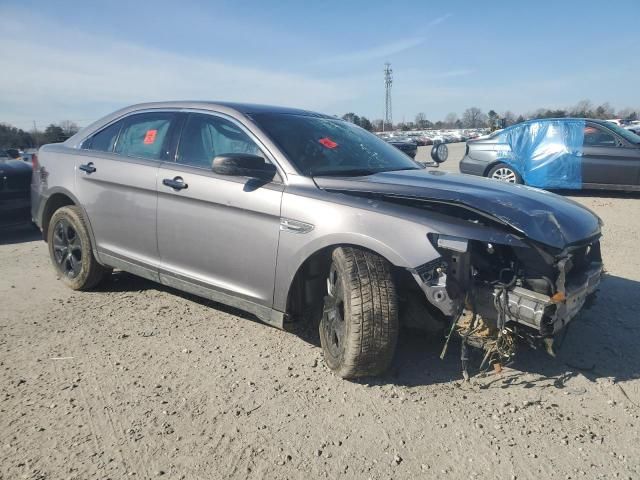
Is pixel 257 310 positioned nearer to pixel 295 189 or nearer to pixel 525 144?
pixel 295 189

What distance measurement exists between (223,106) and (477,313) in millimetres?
2355

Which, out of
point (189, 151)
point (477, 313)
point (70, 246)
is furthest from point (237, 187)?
point (70, 246)

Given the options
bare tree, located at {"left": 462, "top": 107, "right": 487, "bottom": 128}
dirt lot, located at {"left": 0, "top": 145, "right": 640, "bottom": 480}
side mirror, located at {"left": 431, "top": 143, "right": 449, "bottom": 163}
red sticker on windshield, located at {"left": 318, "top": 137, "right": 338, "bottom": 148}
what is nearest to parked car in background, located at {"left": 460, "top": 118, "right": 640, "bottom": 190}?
side mirror, located at {"left": 431, "top": 143, "right": 449, "bottom": 163}

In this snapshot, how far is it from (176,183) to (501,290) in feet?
7.66

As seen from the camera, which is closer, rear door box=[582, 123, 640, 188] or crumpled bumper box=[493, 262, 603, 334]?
crumpled bumper box=[493, 262, 603, 334]

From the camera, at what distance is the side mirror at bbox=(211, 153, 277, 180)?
10.3 ft

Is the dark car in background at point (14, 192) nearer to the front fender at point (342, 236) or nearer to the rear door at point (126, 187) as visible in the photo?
the rear door at point (126, 187)

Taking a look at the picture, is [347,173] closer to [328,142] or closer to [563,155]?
[328,142]

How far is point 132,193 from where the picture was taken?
394 cm

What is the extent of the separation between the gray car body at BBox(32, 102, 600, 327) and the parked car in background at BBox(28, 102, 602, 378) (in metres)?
0.01

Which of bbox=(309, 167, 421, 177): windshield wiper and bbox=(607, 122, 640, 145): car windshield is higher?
bbox=(607, 122, 640, 145): car windshield

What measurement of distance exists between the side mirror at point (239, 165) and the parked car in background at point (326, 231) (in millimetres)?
15

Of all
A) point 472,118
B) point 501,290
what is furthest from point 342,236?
point 472,118

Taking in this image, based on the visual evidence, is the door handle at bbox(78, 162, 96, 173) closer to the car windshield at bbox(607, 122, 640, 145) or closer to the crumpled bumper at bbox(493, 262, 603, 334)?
the crumpled bumper at bbox(493, 262, 603, 334)
